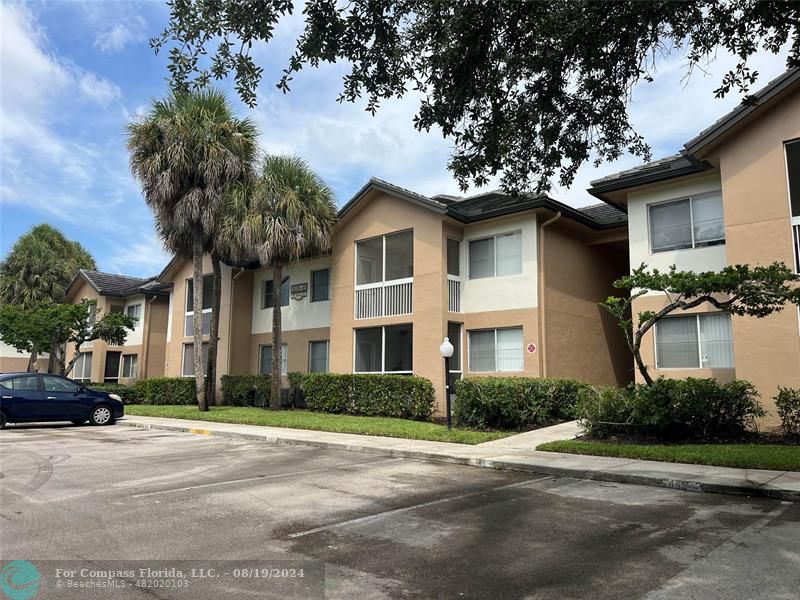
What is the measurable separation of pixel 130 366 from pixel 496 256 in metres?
24.1

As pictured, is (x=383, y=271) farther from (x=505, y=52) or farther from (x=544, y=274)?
(x=505, y=52)

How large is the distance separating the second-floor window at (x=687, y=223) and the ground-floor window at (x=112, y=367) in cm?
2973

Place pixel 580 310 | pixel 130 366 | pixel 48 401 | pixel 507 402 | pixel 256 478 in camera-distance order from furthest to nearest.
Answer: pixel 130 366 → pixel 580 310 → pixel 48 401 → pixel 507 402 → pixel 256 478

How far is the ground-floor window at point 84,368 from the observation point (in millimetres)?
35219

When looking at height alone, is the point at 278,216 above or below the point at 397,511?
above

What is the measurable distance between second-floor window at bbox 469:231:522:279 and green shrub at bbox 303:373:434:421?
4274 mm

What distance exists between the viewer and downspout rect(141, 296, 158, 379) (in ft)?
109

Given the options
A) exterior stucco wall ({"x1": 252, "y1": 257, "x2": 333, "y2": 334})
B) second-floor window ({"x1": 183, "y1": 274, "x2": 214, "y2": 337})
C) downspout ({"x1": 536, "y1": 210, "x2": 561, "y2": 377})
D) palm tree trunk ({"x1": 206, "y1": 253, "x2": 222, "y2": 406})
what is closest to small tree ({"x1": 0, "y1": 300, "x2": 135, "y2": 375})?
second-floor window ({"x1": 183, "y1": 274, "x2": 214, "y2": 337})

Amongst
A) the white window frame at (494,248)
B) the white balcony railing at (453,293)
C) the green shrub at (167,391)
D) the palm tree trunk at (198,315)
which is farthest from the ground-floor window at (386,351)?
the green shrub at (167,391)

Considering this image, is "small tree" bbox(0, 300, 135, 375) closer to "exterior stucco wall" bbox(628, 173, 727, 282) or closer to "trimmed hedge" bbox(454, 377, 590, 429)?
"trimmed hedge" bbox(454, 377, 590, 429)

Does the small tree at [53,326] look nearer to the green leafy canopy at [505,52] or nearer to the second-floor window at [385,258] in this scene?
the second-floor window at [385,258]

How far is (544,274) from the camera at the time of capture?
724 inches

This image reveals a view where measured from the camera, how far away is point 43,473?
375 inches

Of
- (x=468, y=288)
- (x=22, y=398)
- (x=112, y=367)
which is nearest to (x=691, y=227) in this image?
(x=468, y=288)
